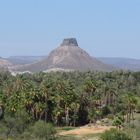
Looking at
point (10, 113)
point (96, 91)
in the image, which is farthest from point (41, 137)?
point (96, 91)

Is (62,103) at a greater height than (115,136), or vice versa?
(62,103)

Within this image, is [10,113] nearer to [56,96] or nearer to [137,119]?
[56,96]

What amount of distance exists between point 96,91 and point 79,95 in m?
11.6

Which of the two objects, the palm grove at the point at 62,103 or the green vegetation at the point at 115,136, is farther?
the palm grove at the point at 62,103

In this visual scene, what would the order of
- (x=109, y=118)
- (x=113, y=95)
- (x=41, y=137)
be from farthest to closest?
1. (x=113, y=95)
2. (x=109, y=118)
3. (x=41, y=137)

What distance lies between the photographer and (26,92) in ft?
403

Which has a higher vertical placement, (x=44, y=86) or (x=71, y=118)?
(x=44, y=86)

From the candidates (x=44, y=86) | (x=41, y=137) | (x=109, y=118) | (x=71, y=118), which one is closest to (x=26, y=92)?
(x=44, y=86)

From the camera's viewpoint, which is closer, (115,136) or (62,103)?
(115,136)

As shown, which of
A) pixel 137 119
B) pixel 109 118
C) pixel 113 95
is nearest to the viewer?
pixel 137 119

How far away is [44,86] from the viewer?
12575 cm

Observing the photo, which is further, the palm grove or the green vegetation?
the palm grove

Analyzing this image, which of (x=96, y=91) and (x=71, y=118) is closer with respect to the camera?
(x=71, y=118)

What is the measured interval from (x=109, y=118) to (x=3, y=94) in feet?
90.3
